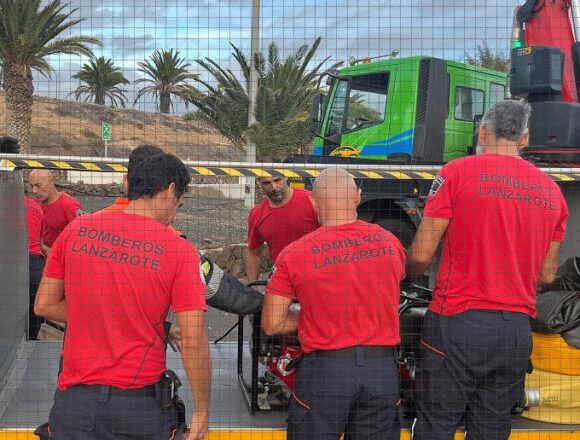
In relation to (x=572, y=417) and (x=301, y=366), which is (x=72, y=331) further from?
(x=572, y=417)

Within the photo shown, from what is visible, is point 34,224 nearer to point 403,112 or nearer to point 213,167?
point 213,167

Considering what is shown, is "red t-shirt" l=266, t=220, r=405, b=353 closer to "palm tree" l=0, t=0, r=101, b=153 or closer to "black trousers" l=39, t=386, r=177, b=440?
"black trousers" l=39, t=386, r=177, b=440

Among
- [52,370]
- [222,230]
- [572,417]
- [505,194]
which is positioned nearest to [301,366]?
[505,194]

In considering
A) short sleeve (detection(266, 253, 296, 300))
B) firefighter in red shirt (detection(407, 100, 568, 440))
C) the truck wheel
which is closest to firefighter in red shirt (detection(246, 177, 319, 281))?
firefighter in red shirt (detection(407, 100, 568, 440))

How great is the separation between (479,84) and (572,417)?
6.79m

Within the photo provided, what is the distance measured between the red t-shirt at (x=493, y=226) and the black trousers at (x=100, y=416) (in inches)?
51.5

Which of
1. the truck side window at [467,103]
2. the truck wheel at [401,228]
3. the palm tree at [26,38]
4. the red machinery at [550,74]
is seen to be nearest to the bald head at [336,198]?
the red machinery at [550,74]

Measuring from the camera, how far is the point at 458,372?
3.04 metres

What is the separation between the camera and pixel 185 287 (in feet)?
8.27

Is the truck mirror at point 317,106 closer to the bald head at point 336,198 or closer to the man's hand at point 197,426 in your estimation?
the bald head at point 336,198

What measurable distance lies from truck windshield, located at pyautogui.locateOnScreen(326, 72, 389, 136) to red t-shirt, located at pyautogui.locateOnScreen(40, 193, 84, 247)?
4468 millimetres

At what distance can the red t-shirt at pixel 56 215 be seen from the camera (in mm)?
6023

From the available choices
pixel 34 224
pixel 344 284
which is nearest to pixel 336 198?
pixel 344 284

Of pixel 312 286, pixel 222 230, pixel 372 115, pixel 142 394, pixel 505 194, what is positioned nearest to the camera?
pixel 142 394
